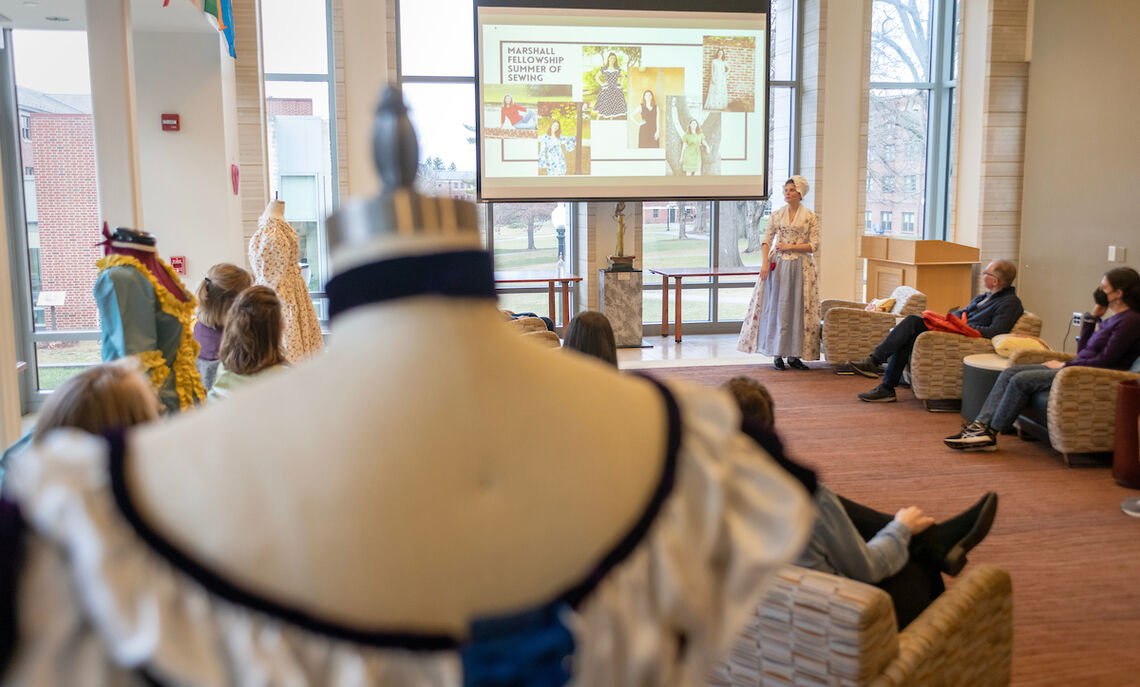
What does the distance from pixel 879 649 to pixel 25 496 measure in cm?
177

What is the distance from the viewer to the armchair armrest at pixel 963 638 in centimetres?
210

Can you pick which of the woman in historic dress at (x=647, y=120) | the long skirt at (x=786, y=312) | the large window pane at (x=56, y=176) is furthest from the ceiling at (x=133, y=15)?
the long skirt at (x=786, y=312)

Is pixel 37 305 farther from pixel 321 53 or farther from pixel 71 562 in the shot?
pixel 71 562

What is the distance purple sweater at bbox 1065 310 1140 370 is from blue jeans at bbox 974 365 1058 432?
0.22 metres

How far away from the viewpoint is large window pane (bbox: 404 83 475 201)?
9391 mm

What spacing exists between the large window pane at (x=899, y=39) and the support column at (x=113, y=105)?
7.63 metres

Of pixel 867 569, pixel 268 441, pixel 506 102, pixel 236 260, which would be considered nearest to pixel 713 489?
pixel 268 441

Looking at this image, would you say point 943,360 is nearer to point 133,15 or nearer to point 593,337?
point 593,337

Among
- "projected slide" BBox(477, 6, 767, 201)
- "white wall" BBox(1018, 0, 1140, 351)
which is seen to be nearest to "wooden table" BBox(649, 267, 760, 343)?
"projected slide" BBox(477, 6, 767, 201)

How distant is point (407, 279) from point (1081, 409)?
16.6ft

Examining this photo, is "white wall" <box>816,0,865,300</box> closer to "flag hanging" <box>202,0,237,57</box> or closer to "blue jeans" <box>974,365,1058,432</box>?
"blue jeans" <box>974,365,1058,432</box>

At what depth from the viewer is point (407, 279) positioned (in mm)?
773

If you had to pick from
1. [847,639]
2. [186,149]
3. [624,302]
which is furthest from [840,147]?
[847,639]

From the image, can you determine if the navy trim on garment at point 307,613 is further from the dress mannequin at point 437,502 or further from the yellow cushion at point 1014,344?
the yellow cushion at point 1014,344
